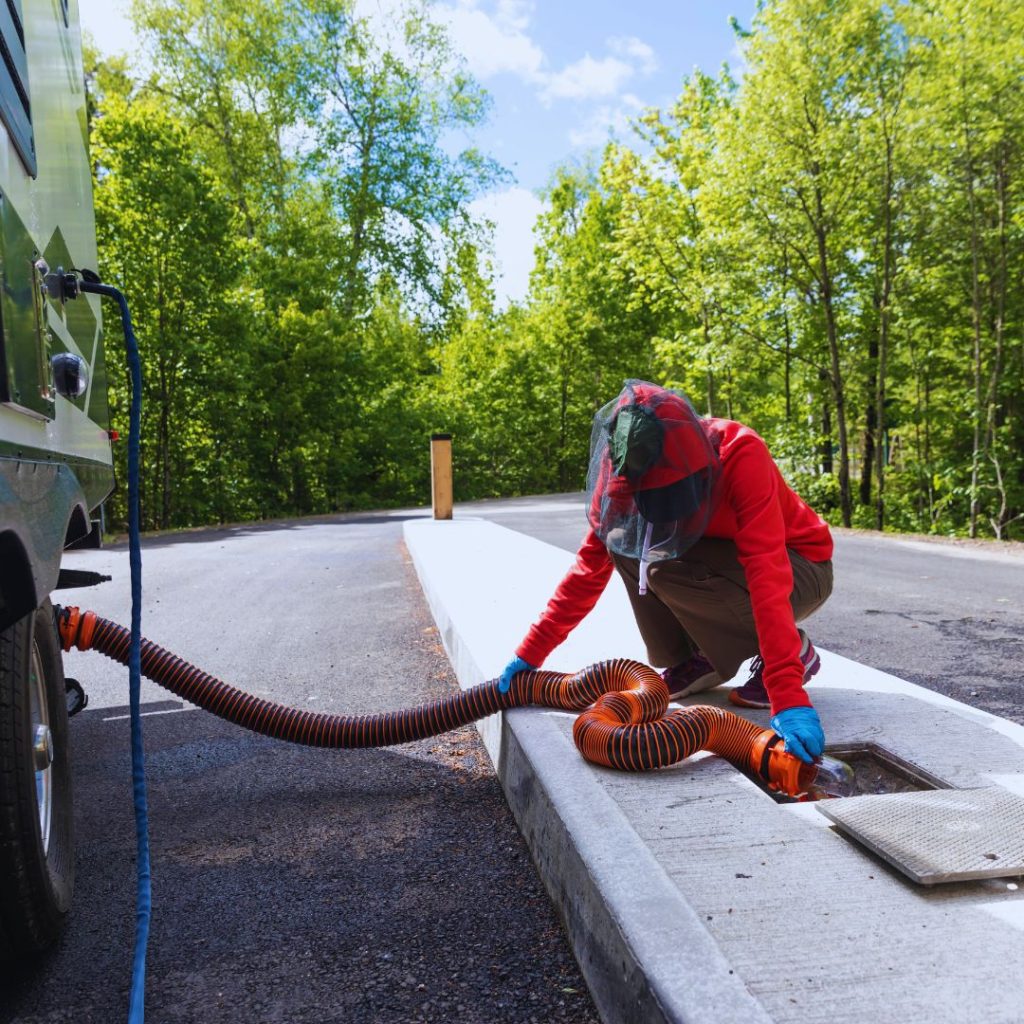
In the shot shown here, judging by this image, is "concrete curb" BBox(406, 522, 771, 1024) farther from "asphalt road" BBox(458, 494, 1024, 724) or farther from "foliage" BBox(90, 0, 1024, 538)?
"foliage" BBox(90, 0, 1024, 538)

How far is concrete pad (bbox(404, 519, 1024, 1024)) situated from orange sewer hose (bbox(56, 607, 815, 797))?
78mm

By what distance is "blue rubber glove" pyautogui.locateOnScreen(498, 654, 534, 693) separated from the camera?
3.46 m

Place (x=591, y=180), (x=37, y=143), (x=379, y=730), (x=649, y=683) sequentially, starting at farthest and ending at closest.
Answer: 1. (x=591, y=180)
2. (x=379, y=730)
3. (x=649, y=683)
4. (x=37, y=143)

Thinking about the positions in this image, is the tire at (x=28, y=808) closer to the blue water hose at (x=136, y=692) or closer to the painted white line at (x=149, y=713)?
the blue water hose at (x=136, y=692)

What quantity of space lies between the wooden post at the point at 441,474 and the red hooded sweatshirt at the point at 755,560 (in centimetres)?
1107

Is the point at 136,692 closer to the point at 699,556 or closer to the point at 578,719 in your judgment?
the point at 578,719

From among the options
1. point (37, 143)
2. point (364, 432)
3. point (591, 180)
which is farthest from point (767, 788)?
Answer: point (591, 180)

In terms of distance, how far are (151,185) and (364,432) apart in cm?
1023

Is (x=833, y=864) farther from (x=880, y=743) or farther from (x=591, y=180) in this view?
(x=591, y=180)

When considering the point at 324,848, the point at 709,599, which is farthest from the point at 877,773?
the point at 324,848

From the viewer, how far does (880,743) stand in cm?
303

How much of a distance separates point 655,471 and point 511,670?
104 cm

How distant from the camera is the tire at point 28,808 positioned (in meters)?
1.89

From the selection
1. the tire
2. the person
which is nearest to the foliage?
the person
